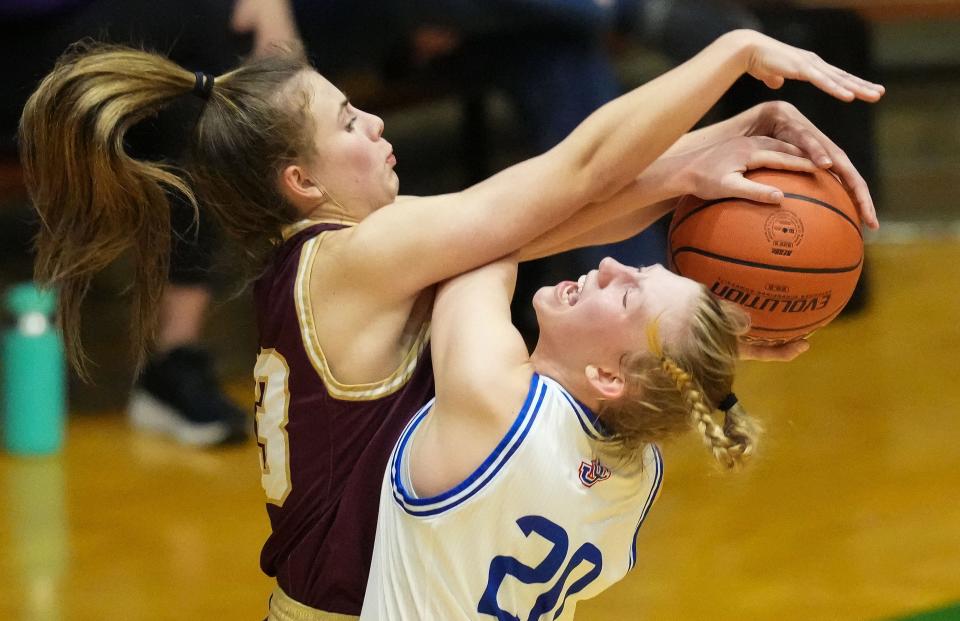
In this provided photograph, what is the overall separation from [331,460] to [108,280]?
382 centimetres

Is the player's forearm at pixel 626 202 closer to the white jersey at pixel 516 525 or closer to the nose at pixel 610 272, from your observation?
the nose at pixel 610 272

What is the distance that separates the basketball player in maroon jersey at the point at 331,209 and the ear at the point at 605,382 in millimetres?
260

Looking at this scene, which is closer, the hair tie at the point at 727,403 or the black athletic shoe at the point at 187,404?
the hair tie at the point at 727,403

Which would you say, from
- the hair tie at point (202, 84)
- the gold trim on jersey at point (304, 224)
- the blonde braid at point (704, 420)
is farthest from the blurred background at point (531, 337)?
the blonde braid at point (704, 420)

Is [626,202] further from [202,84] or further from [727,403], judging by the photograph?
[202,84]

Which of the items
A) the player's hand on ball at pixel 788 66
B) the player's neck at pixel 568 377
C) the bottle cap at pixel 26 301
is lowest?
the bottle cap at pixel 26 301

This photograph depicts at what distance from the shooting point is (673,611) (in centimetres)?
307

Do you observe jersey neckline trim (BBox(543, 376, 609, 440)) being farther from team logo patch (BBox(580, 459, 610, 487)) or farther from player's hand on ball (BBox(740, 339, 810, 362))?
player's hand on ball (BBox(740, 339, 810, 362))

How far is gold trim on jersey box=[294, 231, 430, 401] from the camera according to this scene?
6.79 feet

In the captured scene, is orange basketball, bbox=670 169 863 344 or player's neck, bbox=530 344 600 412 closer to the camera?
player's neck, bbox=530 344 600 412

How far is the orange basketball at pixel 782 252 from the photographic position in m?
2.10

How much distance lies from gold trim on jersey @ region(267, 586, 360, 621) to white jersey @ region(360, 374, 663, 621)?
17cm

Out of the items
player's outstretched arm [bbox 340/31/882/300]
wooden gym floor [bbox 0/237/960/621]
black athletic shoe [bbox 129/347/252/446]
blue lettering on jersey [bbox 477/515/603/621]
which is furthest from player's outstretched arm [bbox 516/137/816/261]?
black athletic shoe [bbox 129/347/252/446]

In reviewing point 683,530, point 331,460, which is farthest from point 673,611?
point 331,460
